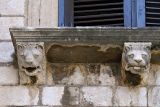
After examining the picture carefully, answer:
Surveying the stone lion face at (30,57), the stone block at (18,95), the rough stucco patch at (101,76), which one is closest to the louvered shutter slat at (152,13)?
Result: the rough stucco patch at (101,76)

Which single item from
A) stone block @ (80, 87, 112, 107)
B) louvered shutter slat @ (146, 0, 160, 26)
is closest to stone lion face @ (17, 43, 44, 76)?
stone block @ (80, 87, 112, 107)

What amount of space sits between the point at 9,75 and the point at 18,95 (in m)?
0.18

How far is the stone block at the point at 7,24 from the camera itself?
17.2 feet

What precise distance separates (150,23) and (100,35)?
24.2 inches

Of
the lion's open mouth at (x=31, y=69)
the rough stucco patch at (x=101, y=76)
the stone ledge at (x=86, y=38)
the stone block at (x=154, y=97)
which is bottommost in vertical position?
the stone block at (x=154, y=97)

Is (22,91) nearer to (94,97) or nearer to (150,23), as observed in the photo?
(94,97)

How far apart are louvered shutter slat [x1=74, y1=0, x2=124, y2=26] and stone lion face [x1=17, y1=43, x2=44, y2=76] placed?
556 millimetres

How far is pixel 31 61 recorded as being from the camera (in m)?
4.97

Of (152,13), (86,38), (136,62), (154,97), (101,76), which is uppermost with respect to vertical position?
(152,13)

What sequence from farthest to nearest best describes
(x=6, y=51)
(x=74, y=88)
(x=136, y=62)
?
1. (x=6, y=51)
2. (x=74, y=88)
3. (x=136, y=62)

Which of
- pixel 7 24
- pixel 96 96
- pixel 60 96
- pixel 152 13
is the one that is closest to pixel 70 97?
pixel 60 96

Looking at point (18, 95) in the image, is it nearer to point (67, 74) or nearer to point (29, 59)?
point (29, 59)

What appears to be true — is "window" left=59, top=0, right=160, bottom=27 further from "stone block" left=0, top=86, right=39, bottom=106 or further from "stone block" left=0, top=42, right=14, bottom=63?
"stone block" left=0, top=86, right=39, bottom=106

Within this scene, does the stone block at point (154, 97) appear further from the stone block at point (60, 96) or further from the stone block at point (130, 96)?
the stone block at point (60, 96)
